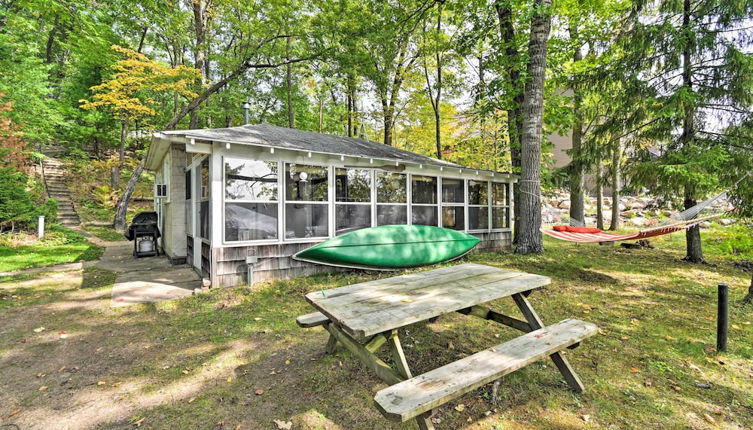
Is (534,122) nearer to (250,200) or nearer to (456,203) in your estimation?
(456,203)

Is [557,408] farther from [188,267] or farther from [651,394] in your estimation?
[188,267]

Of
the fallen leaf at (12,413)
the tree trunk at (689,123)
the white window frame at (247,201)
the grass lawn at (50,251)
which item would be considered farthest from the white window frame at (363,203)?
the tree trunk at (689,123)

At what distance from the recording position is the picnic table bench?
1.64 metres

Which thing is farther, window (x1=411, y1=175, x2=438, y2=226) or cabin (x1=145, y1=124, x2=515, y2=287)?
window (x1=411, y1=175, x2=438, y2=226)

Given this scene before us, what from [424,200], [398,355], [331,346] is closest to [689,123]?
[424,200]

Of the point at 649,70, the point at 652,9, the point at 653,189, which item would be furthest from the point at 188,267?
the point at 652,9

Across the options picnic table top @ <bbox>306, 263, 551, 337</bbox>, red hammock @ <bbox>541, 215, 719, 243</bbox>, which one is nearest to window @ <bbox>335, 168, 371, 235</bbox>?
picnic table top @ <bbox>306, 263, 551, 337</bbox>

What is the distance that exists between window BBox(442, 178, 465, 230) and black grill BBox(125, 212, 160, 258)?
7.33 metres

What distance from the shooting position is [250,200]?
17.9 ft

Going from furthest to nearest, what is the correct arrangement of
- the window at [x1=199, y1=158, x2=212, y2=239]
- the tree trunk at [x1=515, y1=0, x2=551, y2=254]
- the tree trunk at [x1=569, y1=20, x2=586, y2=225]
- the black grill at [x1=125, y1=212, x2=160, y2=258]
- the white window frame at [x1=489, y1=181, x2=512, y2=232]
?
the white window frame at [x1=489, y1=181, x2=512, y2=232] < the tree trunk at [x1=569, y1=20, x2=586, y2=225] < the black grill at [x1=125, y1=212, x2=160, y2=258] < the tree trunk at [x1=515, y1=0, x2=551, y2=254] < the window at [x1=199, y1=158, x2=212, y2=239]

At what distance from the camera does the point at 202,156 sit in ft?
18.8

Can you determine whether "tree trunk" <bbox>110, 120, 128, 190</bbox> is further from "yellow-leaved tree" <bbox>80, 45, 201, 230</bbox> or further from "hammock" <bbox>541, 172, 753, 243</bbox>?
"hammock" <bbox>541, 172, 753, 243</bbox>

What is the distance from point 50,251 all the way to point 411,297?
10.4m

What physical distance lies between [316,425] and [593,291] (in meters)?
4.85
